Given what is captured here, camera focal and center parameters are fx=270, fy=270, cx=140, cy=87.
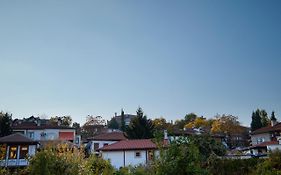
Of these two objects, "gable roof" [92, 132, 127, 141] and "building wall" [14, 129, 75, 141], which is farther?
"building wall" [14, 129, 75, 141]

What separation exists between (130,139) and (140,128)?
3166 mm

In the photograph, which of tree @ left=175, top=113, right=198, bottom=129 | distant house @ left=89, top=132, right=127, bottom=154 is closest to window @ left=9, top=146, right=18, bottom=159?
distant house @ left=89, top=132, right=127, bottom=154

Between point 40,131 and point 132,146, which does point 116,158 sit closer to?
point 132,146

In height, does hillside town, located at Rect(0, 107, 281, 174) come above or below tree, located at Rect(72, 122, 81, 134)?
below

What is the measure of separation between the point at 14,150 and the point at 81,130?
4630cm

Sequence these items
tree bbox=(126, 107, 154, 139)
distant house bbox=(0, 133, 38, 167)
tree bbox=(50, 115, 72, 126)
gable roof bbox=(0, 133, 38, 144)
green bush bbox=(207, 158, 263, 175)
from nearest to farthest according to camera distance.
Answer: green bush bbox=(207, 158, 263, 175) < distant house bbox=(0, 133, 38, 167) < gable roof bbox=(0, 133, 38, 144) < tree bbox=(126, 107, 154, 139) < tree bbox=(50, 115, 72, 126)

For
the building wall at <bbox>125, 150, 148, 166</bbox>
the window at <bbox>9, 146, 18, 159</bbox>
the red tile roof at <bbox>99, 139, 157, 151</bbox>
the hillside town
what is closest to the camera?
the hillside town

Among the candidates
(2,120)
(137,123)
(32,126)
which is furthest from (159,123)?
(2,120)

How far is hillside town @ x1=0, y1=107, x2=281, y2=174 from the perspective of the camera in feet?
53.6

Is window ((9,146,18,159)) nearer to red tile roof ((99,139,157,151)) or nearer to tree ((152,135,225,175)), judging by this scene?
red tile roof ((99,139,157,151))

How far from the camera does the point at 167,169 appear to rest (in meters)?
8.70

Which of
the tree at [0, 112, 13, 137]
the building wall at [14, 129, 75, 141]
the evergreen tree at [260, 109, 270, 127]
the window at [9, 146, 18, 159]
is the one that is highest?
the evergreen tree at [260, 109, 270, 127]

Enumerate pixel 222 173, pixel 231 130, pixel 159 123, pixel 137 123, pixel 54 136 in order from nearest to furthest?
pixel 222 173
pixel 137 123
pixel 54 136
pixel 231 130
pixel 159 123

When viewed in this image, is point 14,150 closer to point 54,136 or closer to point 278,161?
point 54,136
